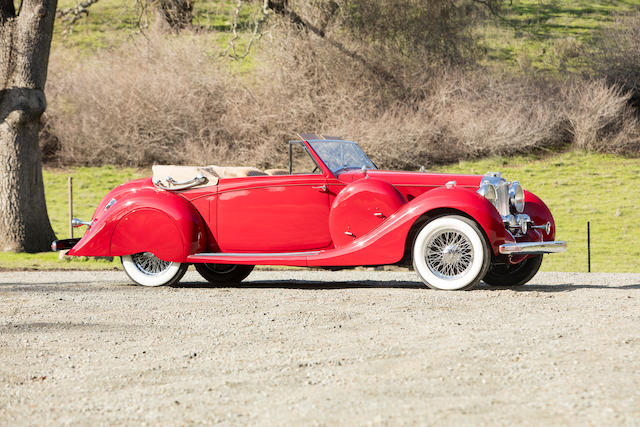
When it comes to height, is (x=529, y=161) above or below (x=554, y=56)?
below

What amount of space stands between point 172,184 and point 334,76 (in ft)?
54.1

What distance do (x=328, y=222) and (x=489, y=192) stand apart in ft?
5.48

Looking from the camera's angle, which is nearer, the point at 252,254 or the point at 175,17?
the point at 252,254

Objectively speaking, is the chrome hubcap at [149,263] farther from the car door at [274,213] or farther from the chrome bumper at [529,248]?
the chrome bumper at [529,248]

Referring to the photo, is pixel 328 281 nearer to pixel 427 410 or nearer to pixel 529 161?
pixel 427 410

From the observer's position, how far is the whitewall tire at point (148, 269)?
361 inches

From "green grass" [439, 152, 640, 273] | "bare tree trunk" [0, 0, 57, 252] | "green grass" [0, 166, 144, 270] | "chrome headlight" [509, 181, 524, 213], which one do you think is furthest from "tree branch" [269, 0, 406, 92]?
"chrome headlight" [509, 181, 524, 213]

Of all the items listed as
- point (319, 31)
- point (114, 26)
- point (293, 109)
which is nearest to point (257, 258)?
point (293, 109)

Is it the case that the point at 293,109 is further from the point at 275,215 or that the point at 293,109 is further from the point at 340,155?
the point at 275,215

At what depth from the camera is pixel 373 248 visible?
8.14 metres

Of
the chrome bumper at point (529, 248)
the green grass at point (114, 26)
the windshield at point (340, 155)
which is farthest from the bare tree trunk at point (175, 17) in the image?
the chrome bumper at point (529, 248)

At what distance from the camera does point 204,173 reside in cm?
901

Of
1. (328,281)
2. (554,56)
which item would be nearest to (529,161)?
(554,56)

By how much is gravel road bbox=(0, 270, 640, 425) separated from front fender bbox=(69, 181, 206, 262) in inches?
25.7
